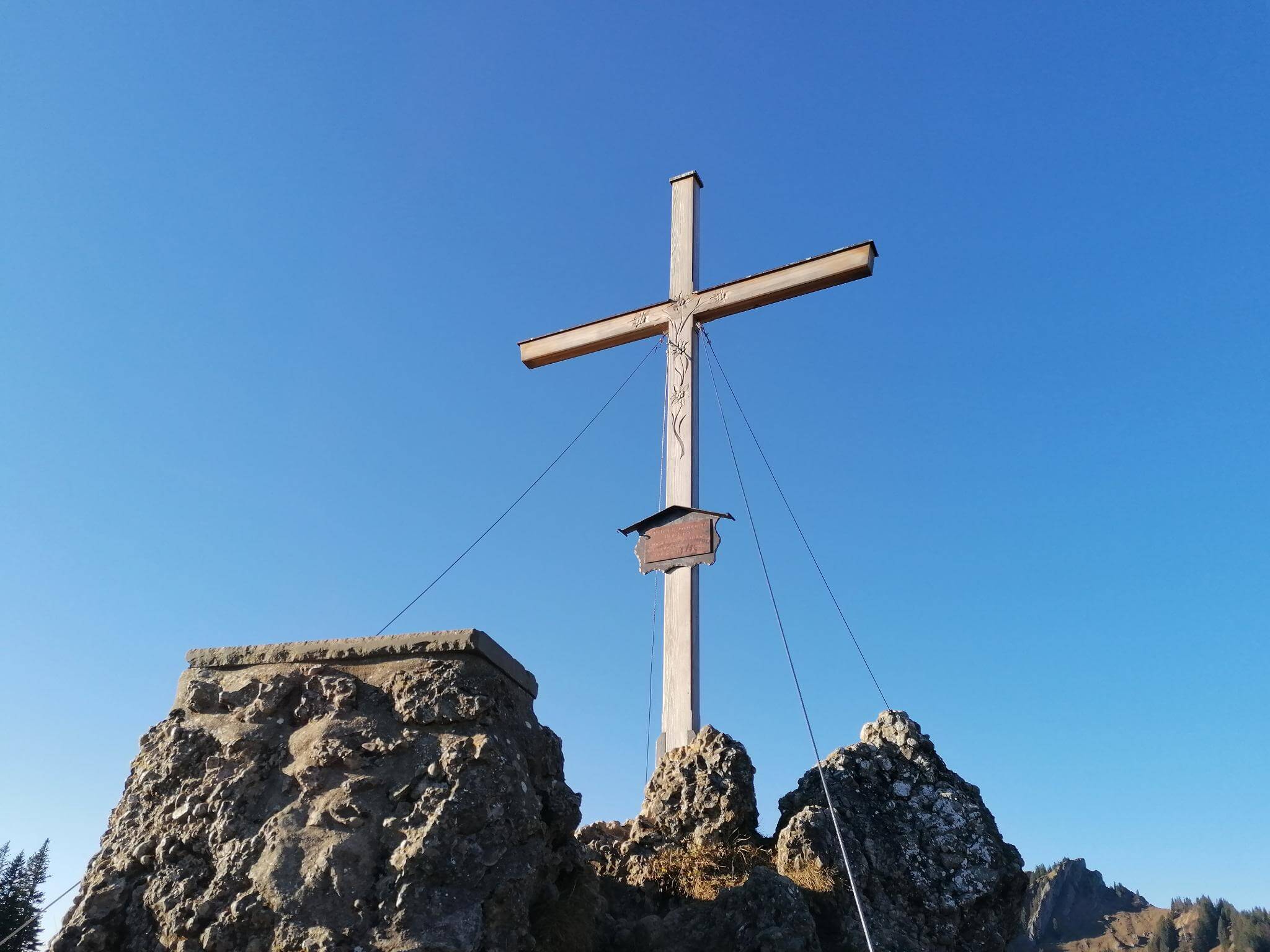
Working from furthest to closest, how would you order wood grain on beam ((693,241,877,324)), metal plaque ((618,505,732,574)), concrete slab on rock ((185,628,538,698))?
wood grain on beam ((693,241,877,324)) → metal plaque ((618,505,732,574)) → concrete slab on rock ((185,628,538,698))

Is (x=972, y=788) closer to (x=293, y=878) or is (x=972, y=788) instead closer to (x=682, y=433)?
(x=682, y=433)

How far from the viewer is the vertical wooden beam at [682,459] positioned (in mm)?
7105

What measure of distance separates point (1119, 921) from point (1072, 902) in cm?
571

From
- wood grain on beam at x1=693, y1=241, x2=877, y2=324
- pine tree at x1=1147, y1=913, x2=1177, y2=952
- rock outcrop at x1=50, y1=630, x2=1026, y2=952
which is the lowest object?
rock outcrop at x1=50, y1=630, x2=1026, y2=952

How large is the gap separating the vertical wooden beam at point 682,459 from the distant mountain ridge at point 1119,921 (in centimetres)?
2794

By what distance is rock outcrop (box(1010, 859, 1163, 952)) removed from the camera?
32375 mm

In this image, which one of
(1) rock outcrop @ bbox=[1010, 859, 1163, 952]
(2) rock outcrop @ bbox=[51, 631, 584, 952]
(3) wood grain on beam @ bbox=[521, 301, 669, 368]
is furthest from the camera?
(1) rock outcrop @ bbox=[1010, 859, 1163, 952]

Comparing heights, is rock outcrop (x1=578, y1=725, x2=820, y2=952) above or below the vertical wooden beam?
below

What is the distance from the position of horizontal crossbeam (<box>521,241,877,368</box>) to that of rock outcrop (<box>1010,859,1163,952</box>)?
28833 mm

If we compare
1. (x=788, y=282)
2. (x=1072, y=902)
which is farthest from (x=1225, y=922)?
(x=788, y=282)

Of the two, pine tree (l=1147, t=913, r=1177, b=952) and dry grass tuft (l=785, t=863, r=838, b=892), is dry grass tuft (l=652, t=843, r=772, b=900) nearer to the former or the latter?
dry grass tuft (l=785, t=863, r=838, b=892)

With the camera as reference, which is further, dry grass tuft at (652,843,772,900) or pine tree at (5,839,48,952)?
pine tree at (5,839,48,952)

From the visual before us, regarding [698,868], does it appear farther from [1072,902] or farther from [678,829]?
[1072,902]

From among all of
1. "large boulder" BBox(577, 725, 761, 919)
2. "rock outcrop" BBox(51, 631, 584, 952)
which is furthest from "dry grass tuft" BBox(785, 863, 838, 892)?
"rock outcrop" BBox(51, 631, 584, 952)
